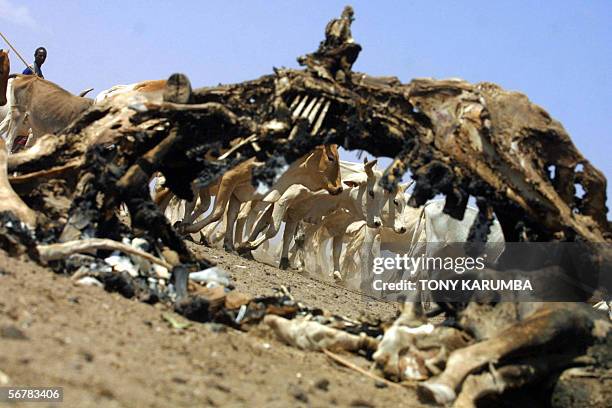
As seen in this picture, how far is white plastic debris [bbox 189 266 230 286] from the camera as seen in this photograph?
6059 mm

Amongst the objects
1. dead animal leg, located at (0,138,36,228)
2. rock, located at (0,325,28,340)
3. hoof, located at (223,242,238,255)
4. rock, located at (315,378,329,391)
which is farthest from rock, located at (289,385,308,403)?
hoof, located at (223,242,238,255)

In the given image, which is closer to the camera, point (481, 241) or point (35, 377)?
point (35, 377)

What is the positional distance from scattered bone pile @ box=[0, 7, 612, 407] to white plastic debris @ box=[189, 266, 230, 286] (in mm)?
19

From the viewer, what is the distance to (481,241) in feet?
19.1

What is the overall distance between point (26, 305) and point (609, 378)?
3717 millimetres

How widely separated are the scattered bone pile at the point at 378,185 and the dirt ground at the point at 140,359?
32 cm

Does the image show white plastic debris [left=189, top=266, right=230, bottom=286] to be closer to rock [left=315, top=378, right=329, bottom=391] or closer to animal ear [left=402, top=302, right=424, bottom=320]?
A: animal ear [left=402, top=302, right=424, bottom=320]

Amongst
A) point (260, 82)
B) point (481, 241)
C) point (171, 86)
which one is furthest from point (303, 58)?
point (481, 241)

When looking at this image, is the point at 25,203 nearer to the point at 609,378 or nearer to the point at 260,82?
the point at 260,82

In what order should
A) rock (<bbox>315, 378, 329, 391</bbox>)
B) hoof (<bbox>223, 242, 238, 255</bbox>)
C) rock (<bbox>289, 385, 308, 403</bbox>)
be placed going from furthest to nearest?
hoof (<bbox>223, 242, 238, 255</bbox>), rock (<bbox>315, 378, 329, 391</bbox>), rock (<bbox>289, 385, 308, 403</bbox>)

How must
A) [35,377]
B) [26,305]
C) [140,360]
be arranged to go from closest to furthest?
1. [35,377]
2. [140,360]
3. [26,305]

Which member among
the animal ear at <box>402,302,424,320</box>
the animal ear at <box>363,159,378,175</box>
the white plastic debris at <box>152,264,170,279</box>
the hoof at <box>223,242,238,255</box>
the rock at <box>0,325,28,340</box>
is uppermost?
the animal ear at <box>363,159,378,175</box>

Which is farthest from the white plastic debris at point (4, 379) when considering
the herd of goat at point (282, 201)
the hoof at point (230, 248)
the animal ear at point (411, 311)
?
the hoof at point (230, 248)

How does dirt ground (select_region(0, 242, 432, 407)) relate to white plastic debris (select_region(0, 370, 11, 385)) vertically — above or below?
above
